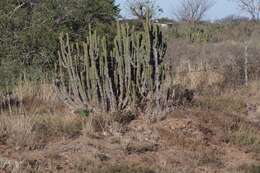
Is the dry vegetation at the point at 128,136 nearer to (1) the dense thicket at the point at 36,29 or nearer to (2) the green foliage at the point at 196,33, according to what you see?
(1) the dense thicket at the point at 36,29

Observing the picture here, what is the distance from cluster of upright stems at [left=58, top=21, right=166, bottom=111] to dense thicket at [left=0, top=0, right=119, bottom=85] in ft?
12.5

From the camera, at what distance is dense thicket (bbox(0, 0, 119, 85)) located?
52.9 feet

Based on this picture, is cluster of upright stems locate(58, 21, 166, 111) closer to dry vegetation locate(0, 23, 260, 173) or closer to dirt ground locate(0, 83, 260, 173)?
dry vegetation locate(0, 23, 260, 173)

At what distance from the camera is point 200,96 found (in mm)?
13742

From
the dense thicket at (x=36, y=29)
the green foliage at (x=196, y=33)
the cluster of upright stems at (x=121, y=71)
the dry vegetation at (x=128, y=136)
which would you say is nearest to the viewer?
the dry vegetation at (x=128, y=136)

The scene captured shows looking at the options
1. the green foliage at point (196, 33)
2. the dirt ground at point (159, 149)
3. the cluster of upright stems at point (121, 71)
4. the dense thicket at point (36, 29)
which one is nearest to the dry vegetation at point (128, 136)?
the dirt ground at point (159, 149)

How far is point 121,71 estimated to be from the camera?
11.7 m

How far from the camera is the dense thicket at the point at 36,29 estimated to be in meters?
16.1

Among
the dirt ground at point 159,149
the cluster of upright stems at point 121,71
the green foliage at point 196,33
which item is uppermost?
the cluster of upright stems at point 121,71

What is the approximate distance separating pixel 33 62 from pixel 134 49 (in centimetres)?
531

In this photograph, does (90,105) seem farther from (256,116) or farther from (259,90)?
(259,90)

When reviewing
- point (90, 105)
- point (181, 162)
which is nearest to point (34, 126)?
point (90, 105)

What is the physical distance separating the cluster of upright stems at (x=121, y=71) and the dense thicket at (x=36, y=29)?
3795 mm

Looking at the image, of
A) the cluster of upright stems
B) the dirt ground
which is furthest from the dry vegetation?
the cluster of upright stems
